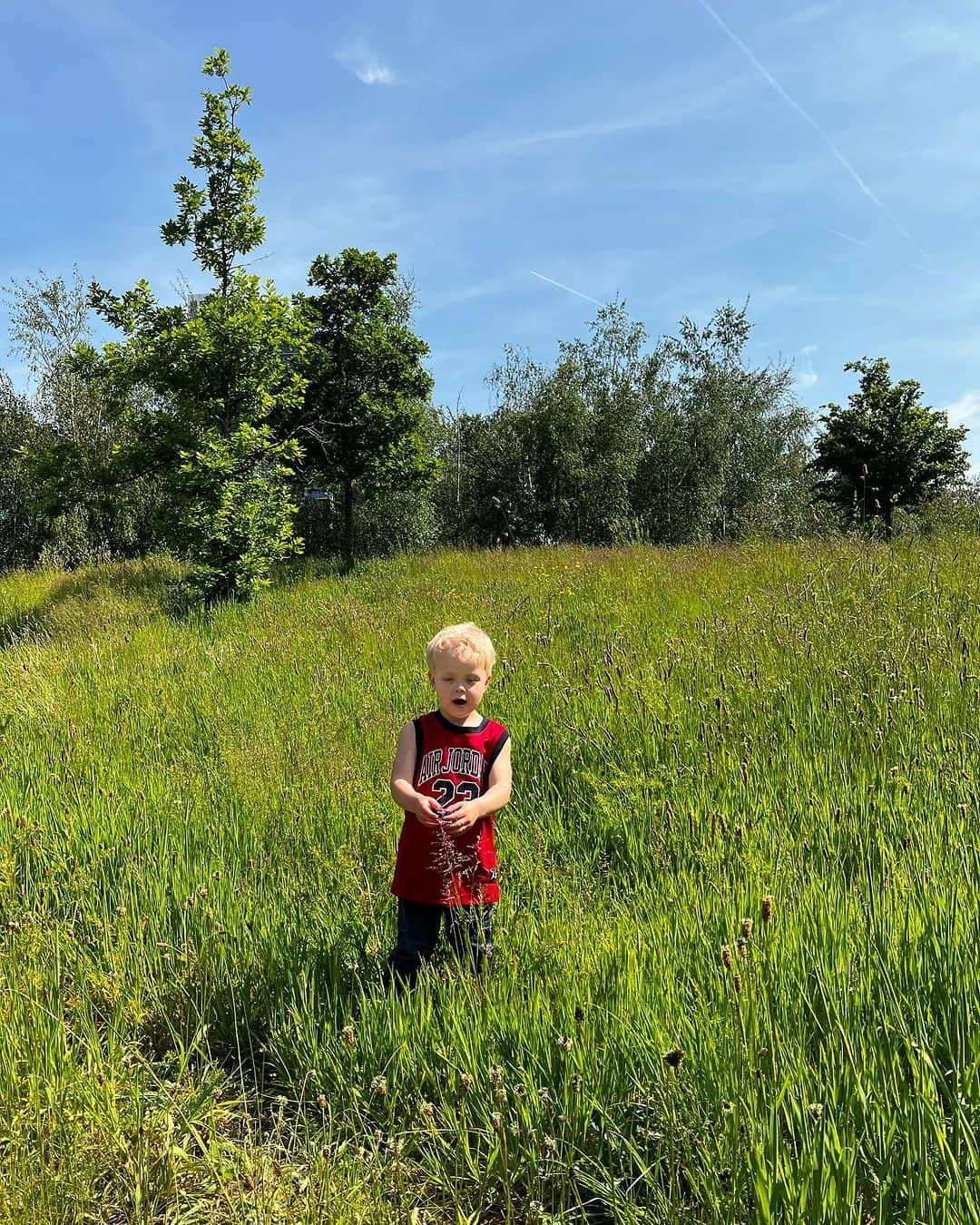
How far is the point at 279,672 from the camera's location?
724 centimetres

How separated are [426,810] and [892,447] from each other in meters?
24.3

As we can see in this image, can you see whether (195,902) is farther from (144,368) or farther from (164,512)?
(144,368)

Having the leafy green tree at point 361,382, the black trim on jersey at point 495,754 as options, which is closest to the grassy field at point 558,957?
the black trim on jersey at point 495,754

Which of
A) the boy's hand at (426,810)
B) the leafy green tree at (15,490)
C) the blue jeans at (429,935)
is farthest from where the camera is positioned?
the leafy green tree at (15,490)

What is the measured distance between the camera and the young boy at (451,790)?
2584 millimetres

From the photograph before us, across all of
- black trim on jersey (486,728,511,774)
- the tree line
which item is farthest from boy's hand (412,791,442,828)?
the tree line

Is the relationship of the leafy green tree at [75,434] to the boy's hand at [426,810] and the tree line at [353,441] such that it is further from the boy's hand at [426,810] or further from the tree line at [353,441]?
the boy's hand at [426,810]

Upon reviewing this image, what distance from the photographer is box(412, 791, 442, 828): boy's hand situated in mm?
2389

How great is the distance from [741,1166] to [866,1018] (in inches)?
21.8

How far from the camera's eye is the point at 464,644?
2648 millimetres

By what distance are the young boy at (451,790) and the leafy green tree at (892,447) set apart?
881 inches

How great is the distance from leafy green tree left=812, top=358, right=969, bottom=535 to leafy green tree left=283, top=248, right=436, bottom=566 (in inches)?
535

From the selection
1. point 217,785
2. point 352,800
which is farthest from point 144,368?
point 352,800

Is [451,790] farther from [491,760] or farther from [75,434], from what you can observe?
[75,434]
